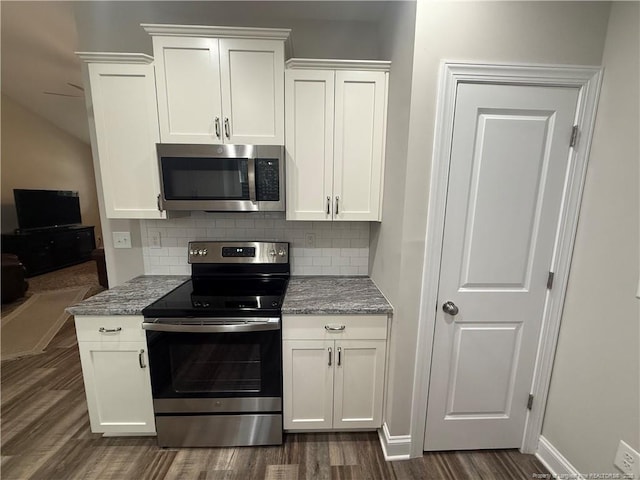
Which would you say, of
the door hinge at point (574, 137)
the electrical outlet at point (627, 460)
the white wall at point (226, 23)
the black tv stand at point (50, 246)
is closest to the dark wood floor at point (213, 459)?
the electrical outlet at point (627, 460)

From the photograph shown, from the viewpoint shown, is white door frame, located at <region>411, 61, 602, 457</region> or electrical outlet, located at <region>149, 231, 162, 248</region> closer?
white door frame, located at <region>411, 61, 602, 457</region>

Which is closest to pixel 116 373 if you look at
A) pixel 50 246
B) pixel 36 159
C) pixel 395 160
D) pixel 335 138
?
pixel 335 138

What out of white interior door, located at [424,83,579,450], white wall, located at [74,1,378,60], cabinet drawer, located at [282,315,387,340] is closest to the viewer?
white interior door, located at [424,83,579,450]

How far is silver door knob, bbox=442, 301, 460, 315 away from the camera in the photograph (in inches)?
54.7

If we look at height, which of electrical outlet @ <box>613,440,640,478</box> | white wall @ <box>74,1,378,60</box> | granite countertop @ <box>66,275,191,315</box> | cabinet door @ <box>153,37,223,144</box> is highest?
white wall @ <box>74,1,378,60</box>

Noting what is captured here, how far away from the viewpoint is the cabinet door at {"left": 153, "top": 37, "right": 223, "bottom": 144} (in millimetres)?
1472

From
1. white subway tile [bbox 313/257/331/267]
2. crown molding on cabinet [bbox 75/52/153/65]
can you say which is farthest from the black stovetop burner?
crown molding on cabinet [bbox 75/52/153/65]

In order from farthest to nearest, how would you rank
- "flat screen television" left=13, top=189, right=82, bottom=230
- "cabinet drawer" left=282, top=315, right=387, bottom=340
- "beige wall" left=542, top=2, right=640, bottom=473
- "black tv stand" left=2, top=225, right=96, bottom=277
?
"flat screen television" left=13, top=189, right=82, bottom=230
"black tv stand" left=2, top=225, right=96, bottom=277
"cabinet drawer" left=282, top=315, right=387, bottom=340
"beige wall" left=542, top=2, right=640, bottom=473

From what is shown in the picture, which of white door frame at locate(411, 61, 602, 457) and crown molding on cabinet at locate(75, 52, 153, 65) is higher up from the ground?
crown molding on cabinet at locate(75, 52, 153, 65)

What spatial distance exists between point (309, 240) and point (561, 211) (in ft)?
4.93

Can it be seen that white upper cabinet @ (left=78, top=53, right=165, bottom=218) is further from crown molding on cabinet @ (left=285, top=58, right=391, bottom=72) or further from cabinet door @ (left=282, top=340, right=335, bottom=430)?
cabinet door @ (left=282, top=340, right=335, bottom=430)

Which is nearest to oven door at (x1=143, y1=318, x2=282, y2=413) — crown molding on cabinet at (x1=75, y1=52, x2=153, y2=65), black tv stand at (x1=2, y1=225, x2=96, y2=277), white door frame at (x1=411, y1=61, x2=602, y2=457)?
white door frame at (x1=411, y1=61, x2=602, y2=457)

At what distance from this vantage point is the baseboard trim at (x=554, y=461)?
1.38 meters

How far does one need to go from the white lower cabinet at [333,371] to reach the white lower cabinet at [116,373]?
0.82 m
